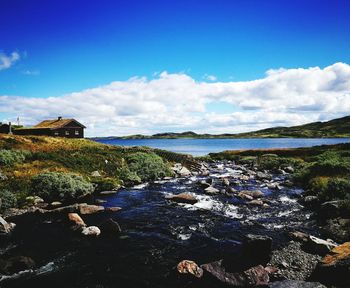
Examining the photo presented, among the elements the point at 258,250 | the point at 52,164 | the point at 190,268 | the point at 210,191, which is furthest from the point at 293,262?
the point at 52,164

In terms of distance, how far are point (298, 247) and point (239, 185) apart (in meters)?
18.8

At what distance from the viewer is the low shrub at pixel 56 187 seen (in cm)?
2366

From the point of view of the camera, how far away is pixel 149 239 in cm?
1557

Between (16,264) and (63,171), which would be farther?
(63,171)

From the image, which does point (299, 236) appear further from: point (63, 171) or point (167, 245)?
point (63, 171)

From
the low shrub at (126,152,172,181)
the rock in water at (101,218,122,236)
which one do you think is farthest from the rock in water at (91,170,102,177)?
the rock in water at (101,218,122,236)

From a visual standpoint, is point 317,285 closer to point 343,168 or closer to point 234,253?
point 234,253

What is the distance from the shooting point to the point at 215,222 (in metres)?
18.3

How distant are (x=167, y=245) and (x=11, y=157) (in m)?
24.2

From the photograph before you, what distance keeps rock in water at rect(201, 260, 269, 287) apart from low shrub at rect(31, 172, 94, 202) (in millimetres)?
16328

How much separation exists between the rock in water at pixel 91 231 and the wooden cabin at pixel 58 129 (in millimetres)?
59191

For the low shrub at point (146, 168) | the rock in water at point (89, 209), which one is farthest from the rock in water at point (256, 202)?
the low shrub at point (146, 168)

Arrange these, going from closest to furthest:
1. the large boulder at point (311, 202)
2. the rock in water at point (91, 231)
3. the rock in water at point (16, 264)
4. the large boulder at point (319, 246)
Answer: the rock in water at point (16, 264)
the large boulder at point (319, 246)
the rock in water at point (91, 231)
the large boulder at point (311, 202)

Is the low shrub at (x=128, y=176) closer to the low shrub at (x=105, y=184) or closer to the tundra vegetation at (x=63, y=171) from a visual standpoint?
the tundra vegetation at (x=63, y=171)
